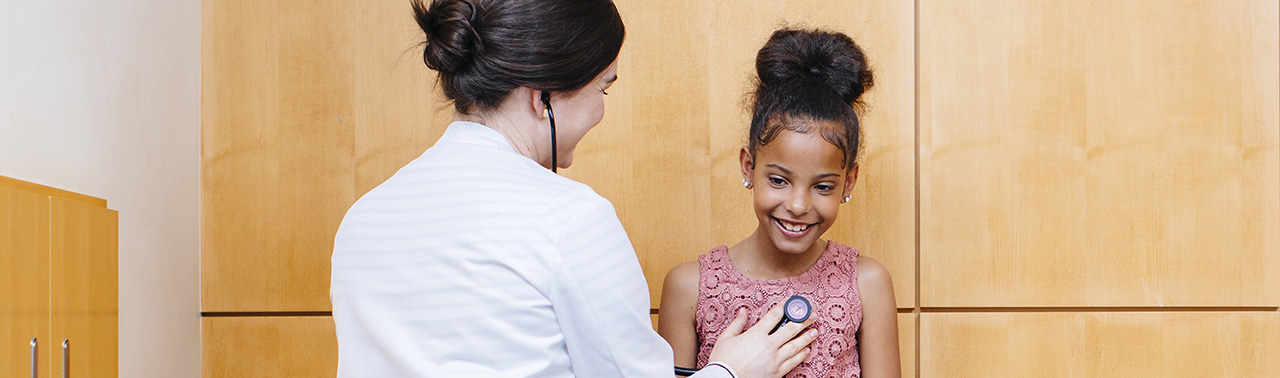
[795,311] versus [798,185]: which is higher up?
[798,185]

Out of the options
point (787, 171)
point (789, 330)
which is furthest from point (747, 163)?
point (789, 330)

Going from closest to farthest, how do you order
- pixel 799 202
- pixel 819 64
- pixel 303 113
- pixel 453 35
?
pixel 453 35 → pixel 799 202 → pixel 819 64 → pixel 303 113

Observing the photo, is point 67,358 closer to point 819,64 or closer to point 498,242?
point 498,242

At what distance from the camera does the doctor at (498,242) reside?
0.94m

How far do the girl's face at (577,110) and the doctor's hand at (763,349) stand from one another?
38cm

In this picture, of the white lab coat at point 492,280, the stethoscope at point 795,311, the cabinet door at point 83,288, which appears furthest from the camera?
the stethoscope at point 795,311

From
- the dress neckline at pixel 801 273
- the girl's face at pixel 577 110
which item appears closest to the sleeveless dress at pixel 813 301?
the dress neckline at pixel 801 273

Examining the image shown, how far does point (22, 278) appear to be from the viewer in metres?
1.09

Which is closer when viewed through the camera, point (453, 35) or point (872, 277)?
point (453, 35)

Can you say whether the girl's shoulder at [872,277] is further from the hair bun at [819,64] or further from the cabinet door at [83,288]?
the cabinet door at [83,288]

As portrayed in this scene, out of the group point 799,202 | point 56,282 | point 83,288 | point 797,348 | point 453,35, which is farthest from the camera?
point 799,202

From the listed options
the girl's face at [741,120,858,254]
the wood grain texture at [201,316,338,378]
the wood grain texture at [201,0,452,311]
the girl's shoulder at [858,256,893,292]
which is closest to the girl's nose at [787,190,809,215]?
the girl's face at [741,120,858,254]

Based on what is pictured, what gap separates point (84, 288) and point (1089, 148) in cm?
184

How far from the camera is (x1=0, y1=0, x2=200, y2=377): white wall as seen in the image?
124 cm
